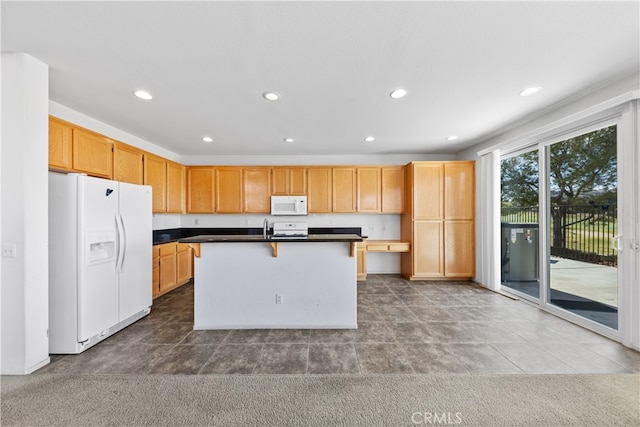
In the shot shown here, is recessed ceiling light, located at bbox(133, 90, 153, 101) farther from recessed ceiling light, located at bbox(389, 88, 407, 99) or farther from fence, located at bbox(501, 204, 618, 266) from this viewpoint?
fence, located at bbox(501, 204, 618, 266)

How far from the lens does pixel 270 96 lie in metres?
2.60

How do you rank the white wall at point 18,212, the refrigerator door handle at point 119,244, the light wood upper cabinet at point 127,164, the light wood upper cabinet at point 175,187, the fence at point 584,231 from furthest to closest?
1. the light wood upper cabinet at point 175,187
2. the light wood upper cabinet at point 127,164
3. the refrigerator door handle at point 119,244
4. the fence at point 584,231
5. the white wall at point 18,212

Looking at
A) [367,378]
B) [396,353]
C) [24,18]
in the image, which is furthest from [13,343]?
[396,353]

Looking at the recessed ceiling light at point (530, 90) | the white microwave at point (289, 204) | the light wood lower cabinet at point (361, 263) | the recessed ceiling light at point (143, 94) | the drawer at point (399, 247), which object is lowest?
the light wood lower cabinet at point (361, 263)

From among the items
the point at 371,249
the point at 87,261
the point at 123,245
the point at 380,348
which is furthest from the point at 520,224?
the point at 87,261

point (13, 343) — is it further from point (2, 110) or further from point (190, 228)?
point (190, 228)

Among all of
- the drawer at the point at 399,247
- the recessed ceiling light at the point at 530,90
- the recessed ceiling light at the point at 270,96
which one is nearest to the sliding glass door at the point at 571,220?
the recessed ceiling light at the point at 530,90

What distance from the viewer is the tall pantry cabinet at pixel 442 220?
4.64m

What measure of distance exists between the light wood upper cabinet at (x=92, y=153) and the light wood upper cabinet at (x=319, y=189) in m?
3.19

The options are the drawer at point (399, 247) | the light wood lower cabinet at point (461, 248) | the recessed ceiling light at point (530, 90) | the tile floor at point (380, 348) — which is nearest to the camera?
the tile floor at point (380, 348)

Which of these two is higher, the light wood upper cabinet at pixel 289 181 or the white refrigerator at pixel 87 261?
the light wood upper cabinet at pixel 289 181

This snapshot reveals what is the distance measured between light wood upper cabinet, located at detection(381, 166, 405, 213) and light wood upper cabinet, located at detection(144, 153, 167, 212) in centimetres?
421

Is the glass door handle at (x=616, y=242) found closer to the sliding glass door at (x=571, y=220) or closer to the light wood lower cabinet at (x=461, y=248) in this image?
the sliding glass door at (x=571, y=220)

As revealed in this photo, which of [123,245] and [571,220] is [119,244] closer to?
[123,245]
